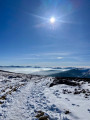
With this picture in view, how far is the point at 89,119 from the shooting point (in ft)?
19.6

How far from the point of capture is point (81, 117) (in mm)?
6250

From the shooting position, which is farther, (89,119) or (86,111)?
(86,111)

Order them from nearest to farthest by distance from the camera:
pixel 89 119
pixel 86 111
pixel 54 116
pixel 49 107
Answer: pixel 89 119 → pixel 54 116 → pixel 86 111 → pixel 49 107

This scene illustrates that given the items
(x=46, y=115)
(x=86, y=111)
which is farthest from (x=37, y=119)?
(x=86, y=111)

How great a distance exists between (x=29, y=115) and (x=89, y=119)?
407 centimetres

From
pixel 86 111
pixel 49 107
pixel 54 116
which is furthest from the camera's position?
pixel 49 107

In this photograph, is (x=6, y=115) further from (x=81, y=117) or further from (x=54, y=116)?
(x=81, y=117)

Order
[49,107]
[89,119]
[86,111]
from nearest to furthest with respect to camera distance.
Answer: [89,119], [86,111], [49,107]

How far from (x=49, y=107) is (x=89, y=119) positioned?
3.25 metres

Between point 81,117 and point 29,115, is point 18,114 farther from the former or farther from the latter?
point 81,117

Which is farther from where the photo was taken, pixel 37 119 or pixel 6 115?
pixel 6 115

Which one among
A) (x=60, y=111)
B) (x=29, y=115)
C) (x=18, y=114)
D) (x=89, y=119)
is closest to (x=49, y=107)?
(x=60, y=111)

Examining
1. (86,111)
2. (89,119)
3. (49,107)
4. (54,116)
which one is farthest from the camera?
(49,107)

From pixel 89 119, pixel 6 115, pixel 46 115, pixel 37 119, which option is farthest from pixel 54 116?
pixel 6 115
